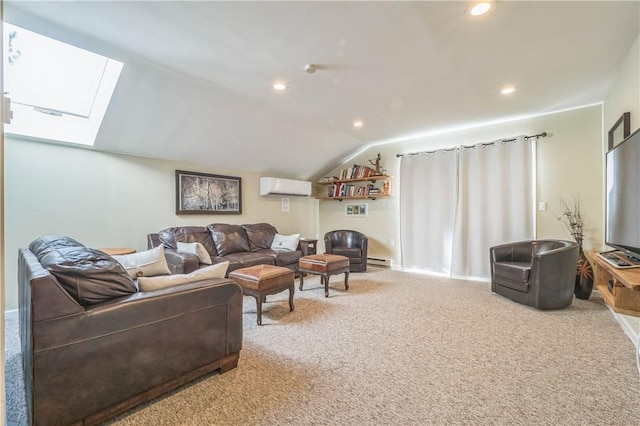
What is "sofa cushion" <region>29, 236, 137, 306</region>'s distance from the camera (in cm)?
144

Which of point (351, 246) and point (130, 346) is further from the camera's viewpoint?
point (351, 246)

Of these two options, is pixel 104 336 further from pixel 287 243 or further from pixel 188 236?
pixel 287 243

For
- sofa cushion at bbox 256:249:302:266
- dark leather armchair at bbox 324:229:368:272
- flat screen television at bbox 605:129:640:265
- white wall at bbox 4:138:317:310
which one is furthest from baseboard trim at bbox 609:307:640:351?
white wall at bbox 4:138:317:310

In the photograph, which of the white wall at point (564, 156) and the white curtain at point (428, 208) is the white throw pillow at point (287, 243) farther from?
the white wall at point (564, 156)

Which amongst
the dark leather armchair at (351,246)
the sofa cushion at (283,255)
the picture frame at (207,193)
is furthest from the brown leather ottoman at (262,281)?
the dark leather armchair at (351,246)

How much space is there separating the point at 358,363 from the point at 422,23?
8.27 feet

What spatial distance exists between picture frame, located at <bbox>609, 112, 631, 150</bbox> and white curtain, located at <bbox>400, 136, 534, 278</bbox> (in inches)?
41.4

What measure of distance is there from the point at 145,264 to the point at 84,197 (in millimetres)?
1817

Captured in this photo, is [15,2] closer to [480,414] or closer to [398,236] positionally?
[480,414]

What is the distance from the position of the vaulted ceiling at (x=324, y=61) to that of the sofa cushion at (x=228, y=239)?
3.75ft

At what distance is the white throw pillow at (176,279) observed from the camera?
1697 millimetres

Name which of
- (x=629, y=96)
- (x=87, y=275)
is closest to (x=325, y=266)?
(x=87, y=275)

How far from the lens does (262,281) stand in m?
2.76

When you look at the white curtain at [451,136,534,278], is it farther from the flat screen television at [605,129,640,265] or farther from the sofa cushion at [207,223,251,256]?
the sofa cushion at [207,223,251,256]
